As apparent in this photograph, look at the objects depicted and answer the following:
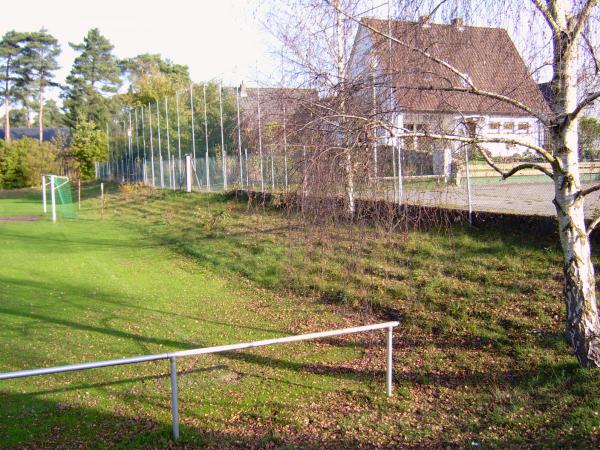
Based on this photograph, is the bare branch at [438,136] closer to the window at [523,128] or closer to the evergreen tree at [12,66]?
the window at [523,128]

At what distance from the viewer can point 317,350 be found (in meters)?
8.36

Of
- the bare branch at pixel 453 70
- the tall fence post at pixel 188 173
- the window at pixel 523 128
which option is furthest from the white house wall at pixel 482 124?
the tall fence post at pixel 188 173

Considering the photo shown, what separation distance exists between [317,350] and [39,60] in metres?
72.8

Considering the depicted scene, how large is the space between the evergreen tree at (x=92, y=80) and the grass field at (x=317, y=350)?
60.3m

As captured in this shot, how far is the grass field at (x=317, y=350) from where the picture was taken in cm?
562

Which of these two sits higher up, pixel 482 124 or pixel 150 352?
pixel 482 124

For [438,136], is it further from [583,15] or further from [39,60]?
[39,60]

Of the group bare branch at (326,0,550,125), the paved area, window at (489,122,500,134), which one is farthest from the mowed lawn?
the paved area

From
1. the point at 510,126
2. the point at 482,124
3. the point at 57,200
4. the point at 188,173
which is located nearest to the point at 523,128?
the point at 510,126

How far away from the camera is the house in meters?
5.96

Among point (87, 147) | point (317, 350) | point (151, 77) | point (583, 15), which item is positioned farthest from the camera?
point (151, 77)

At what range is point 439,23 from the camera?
6098 mm

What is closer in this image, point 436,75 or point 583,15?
point 583,15

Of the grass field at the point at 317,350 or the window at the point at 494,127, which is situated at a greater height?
the window at the point at 494,127
